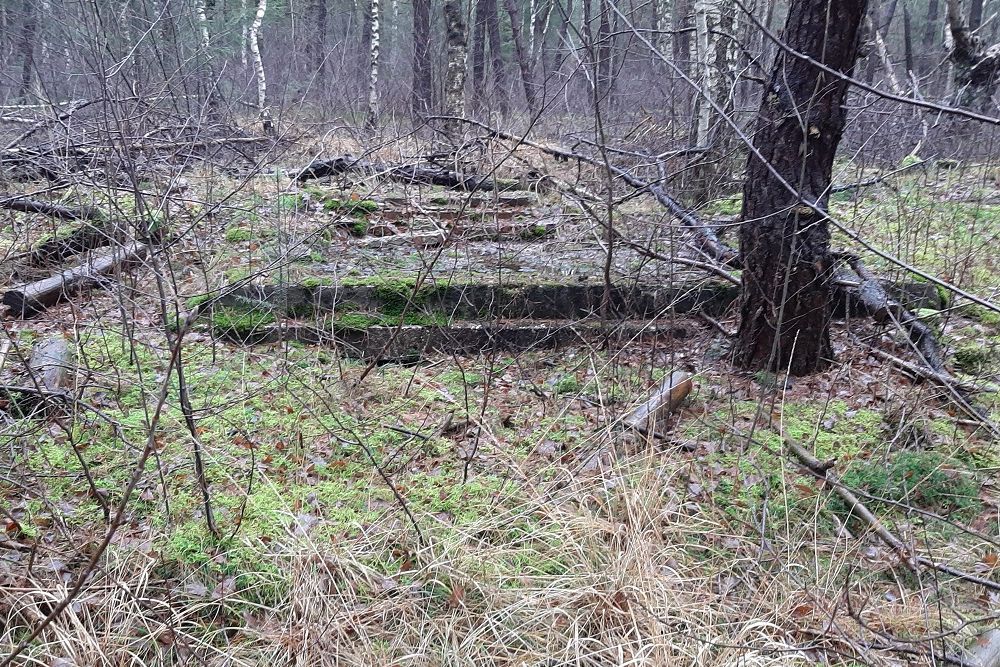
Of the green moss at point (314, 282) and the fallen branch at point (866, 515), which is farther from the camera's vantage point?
the green moss at point (314, 282)

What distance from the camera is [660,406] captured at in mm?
4035

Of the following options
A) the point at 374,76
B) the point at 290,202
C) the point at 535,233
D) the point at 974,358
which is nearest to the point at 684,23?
the point at 535,233

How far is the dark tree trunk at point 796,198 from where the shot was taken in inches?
160

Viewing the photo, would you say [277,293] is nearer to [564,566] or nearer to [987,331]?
[564,566]

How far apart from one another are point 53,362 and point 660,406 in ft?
12.8

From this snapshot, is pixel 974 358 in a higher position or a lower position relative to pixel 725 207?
lower

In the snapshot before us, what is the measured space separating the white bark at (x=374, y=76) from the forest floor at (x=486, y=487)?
6.79 meters

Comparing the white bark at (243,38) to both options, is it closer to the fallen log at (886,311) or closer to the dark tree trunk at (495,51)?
the dark tree trunk at (495,51)

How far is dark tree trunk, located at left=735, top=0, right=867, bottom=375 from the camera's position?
160 inches

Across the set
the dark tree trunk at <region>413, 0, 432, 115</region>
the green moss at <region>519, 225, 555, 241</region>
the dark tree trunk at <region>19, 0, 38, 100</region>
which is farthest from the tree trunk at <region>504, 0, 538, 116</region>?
the dark tree trunk at <region>19, 0, 38, 100</region>

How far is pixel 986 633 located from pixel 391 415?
10.6 ft

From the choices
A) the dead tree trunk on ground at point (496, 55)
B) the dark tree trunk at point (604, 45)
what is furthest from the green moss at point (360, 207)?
the dead tree trunk on ground at point (496, 55)

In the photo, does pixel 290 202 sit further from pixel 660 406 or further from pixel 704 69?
pixel 704 69

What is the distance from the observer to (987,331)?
507 centimetres
